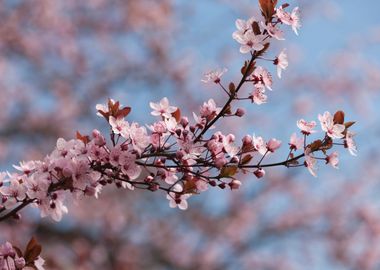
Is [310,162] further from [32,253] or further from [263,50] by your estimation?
[32,253]

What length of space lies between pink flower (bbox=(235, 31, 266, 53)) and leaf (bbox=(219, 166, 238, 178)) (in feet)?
1.45

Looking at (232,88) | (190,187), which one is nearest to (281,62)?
(232,88)

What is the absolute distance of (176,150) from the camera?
2.04 metres

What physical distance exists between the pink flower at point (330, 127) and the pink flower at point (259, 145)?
240mm

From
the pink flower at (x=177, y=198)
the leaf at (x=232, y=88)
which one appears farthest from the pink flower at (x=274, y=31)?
the pink flower at (x=177, y=198)

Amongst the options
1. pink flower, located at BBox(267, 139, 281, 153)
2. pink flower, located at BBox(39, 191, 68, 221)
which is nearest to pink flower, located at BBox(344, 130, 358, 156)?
pink flower, located at BBox(267, 139, 281, 153)

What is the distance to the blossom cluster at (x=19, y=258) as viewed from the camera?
1981 millimetres

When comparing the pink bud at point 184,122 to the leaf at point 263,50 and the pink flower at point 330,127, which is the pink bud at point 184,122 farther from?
the pink flower at point 330,127

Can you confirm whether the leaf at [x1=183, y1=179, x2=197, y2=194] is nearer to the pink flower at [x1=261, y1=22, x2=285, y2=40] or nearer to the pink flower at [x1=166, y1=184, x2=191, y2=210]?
the pink flower at [x1=166, y1=184, x2=191, y2=210]

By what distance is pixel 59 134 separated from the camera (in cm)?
1162

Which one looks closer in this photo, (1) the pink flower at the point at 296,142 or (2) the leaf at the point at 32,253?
(2) the leaf at the point at 32,253

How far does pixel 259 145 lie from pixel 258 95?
0.20 m

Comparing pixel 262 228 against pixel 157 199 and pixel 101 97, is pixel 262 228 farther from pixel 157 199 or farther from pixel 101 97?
pixel 101 97

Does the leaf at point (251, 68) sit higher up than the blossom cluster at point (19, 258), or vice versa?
the leaf at point (251, 68)
